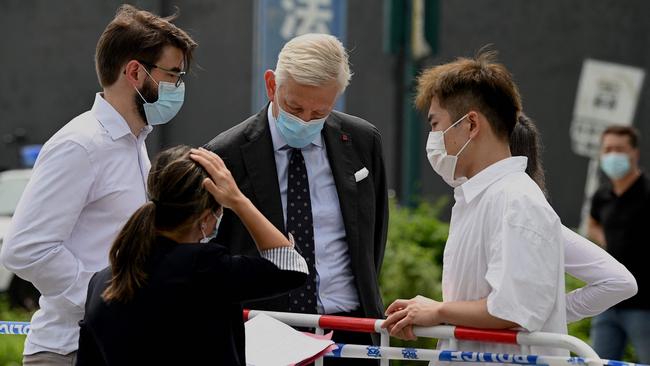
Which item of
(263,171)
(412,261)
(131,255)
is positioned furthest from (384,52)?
(131,255)

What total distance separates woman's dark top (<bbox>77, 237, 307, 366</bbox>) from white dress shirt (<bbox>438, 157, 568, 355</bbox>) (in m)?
0.68

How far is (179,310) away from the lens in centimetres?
304

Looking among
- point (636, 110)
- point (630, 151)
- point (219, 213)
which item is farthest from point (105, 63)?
point (636, 110)

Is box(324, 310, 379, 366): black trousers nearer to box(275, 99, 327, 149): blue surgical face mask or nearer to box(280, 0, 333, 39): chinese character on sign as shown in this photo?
box(275, 99, 327, 149): blue surgical face mask

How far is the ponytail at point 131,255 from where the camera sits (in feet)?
10.00

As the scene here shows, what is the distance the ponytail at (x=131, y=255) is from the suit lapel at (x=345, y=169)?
118 centimetres

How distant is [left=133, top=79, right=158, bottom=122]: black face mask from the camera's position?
396cm

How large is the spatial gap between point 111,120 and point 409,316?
114cm

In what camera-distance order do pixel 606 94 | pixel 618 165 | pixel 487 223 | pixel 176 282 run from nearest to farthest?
pixel 176 282 < pixel 487 223 < pixel 618 165 < pixel 606 94

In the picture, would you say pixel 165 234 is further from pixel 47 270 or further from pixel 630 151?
pixel 630 151

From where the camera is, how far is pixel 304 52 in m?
4.06

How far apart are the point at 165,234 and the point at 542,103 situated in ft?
42.4

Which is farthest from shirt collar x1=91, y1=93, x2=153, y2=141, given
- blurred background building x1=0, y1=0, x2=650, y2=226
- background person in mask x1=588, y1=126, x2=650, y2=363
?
blurred background building x1=0, y1=0, x2=650, y2=226

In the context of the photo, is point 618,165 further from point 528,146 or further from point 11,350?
point 11,350
